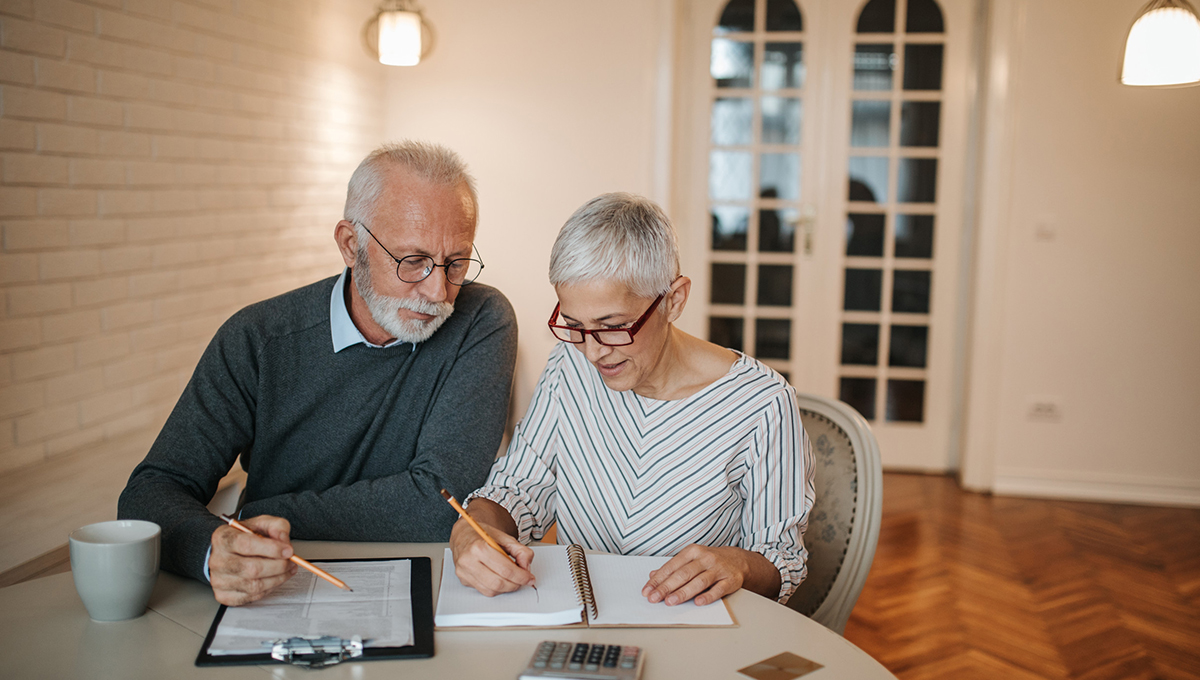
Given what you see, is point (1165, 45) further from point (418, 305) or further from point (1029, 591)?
point (418, 305)

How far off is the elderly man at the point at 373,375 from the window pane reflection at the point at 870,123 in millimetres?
3246

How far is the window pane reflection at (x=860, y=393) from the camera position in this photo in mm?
4676

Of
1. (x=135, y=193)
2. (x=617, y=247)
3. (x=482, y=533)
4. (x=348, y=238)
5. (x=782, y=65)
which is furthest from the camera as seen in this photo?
(x=782, y=65)

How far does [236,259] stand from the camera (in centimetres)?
313

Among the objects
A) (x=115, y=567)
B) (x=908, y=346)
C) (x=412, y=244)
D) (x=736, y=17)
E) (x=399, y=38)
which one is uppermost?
(x=736, y=17)

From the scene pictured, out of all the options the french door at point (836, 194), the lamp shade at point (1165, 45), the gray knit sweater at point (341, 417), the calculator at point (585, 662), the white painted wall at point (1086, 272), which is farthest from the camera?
the french door at point (836, 194)

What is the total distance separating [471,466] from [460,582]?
39cm

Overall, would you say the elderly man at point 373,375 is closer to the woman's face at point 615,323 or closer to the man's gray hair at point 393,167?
the man's gray hair at point 393,167

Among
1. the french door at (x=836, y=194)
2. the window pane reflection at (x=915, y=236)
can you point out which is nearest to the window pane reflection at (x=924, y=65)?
the french door at (x=836, y=194)

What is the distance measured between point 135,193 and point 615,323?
5.89 ft

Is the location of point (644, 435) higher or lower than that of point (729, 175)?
lower

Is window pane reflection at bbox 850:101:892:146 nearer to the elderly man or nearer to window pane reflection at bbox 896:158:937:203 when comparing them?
window pane reflection at bbox 896:158:937:203

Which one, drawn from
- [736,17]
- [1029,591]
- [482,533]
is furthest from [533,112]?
[482,533]

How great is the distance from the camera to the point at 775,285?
4.68 m
